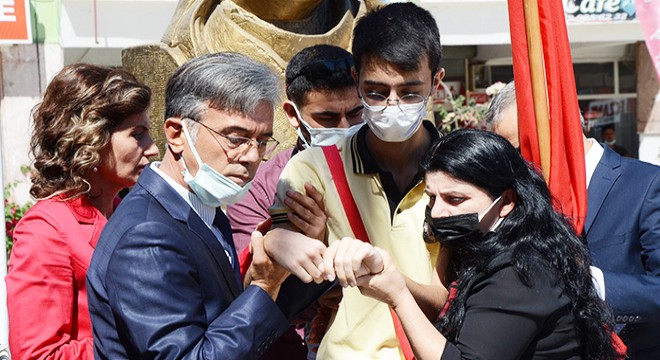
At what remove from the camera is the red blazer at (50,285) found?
90.7 inches

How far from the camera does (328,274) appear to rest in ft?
6.50

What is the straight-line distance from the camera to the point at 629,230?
262 centimetres

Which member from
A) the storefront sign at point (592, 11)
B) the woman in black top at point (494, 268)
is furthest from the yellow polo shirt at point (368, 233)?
the storefront sign at point (592, 11)

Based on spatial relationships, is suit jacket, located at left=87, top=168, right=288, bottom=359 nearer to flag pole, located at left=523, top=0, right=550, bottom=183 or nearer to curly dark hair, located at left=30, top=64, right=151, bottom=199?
curly dark hair, located at left=30, top=64, right=151, bottom=199

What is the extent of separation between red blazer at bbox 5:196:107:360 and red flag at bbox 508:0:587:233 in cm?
130

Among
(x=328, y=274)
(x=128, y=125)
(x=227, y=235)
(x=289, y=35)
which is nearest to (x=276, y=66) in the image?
(x=289, y=35)

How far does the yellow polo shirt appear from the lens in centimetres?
231

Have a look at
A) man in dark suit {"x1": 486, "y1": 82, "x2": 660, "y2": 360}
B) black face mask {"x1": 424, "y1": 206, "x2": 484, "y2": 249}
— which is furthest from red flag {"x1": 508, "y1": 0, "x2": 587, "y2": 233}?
black face mask {"x1": 424, "y1": 206, "x2": 484, "y2": 249}

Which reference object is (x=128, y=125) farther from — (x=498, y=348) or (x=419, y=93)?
(x=498, y=348)

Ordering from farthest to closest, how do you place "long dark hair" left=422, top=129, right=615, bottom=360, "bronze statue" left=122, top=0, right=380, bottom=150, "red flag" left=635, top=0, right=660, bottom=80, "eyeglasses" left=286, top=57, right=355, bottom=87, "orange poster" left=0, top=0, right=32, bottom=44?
"orange poster" left=0, top=0, right=32, bottom=44 < "bronze statue" left=122, top=0, right=380, bottom=150 < "red flag" left=635, top=0, right=660, bottom=80 < "eyeglasses" left=286, top=57, right=355, bottom=87 < "long dark hair" left=422, top=129, right=615, bottom=360

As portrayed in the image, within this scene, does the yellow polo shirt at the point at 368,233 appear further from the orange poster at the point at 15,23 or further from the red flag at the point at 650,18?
the orange poster at the point at 15,23

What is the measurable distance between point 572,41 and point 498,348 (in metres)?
10.2

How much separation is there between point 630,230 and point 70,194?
1.67 metres

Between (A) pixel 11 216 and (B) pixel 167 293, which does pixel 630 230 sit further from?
(A) pixel 11 216
